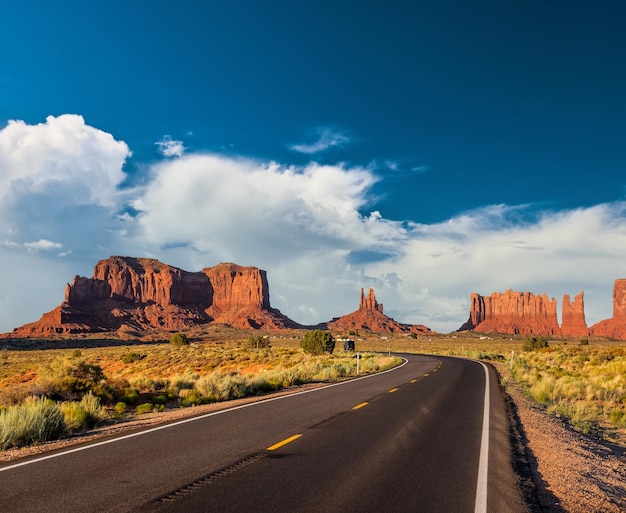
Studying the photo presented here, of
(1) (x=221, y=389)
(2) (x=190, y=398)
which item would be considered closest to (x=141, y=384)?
(1) (x=221, y=389)

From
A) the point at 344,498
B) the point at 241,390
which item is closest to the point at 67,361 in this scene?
the point at 241,390

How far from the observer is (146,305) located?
18475cm

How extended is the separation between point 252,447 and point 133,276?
647 ft

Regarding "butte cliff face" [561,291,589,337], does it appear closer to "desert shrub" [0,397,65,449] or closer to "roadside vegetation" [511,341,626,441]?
"roadside vegetation" [511,341,626,441]

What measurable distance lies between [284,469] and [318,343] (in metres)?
52.7

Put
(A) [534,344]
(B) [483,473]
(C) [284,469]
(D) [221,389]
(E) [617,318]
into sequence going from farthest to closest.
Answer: (E) [617,318] → (A) [534,344] → (D) [221,389] → (B) [483,473] → (C) [284,469]

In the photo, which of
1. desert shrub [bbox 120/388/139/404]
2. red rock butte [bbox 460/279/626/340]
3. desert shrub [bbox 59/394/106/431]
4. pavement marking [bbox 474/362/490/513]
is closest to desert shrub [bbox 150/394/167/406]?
desert shrub [bbox 120/388/139/404]

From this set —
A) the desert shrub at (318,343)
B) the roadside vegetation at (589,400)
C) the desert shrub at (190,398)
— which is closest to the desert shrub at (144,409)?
the desert shrub at (190,398)

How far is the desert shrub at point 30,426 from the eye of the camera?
32.4ft

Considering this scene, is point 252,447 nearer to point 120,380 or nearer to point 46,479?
point 46,479

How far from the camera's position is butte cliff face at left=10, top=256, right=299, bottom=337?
530ft

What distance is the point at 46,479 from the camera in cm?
679

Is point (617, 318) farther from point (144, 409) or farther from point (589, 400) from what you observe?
point (144, 409)

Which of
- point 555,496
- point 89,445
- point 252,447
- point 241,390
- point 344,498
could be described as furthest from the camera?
point 241,390
